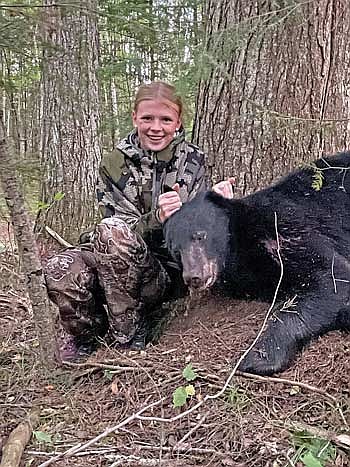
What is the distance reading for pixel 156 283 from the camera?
4074mm

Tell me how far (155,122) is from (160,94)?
19 centimetres

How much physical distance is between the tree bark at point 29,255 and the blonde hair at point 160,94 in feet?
A: 3.96

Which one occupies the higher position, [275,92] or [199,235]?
[275,92]

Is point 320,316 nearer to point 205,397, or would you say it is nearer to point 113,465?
point 205,397

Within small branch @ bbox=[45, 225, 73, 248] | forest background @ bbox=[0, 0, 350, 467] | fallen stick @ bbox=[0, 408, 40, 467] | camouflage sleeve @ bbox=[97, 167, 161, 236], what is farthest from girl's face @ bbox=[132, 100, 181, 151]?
small branch @ bbox=[45, 225, 73, 248]

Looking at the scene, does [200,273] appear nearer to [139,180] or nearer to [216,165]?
[139,180]

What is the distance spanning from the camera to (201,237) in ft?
12.3

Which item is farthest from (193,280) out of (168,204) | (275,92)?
(275,92)

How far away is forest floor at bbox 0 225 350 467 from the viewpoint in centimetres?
286

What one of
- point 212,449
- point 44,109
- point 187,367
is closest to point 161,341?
point 187,367

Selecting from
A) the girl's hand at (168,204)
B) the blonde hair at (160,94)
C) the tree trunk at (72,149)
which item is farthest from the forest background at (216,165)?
the tree trunk at (72,149)

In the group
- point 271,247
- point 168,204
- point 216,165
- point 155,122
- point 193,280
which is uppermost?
point 155,122

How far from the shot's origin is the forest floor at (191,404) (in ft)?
9.37

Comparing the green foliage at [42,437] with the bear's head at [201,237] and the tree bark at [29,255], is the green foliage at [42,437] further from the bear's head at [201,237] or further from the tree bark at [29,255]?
the bear's head at [201,237]
